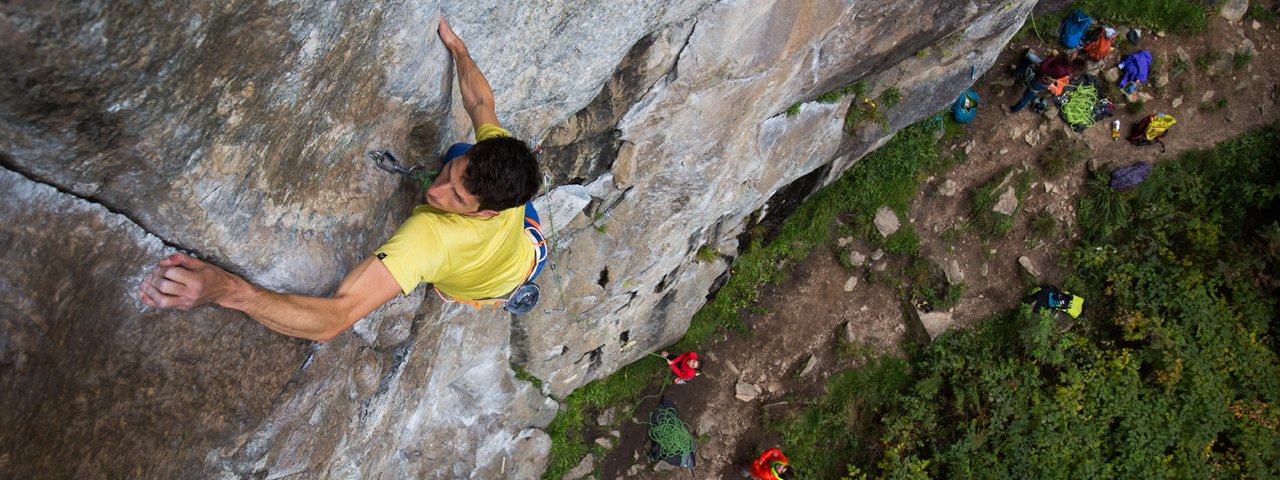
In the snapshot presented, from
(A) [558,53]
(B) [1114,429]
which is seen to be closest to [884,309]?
(B) [1114,429]

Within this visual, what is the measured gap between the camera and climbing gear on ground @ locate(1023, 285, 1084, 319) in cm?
866

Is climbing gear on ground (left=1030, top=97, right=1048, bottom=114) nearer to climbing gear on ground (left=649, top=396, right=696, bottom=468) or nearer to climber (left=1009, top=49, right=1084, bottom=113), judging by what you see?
climber (left=1009, top=49, right=1084, bottom=113)

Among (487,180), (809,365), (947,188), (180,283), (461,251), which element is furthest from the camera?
(947,188)

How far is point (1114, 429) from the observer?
8453 mm

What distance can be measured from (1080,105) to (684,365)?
20.2 feet

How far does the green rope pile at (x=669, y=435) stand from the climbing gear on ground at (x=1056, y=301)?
4.73 m

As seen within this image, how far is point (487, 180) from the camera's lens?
3.06 m

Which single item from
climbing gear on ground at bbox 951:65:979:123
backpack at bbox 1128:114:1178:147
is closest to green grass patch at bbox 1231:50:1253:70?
backpack at bbox 1128:114:1178:147

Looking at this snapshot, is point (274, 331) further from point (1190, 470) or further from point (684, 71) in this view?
point (1190, 470)

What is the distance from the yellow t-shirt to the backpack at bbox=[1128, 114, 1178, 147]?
882cm

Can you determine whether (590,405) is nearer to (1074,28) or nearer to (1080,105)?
(1080,105)

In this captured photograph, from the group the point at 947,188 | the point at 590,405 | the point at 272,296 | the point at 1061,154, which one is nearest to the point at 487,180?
the point at 272,296

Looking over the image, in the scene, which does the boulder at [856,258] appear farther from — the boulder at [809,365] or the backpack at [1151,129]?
the backpack at [1151,129]

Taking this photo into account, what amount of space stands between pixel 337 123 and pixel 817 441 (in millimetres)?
7208
